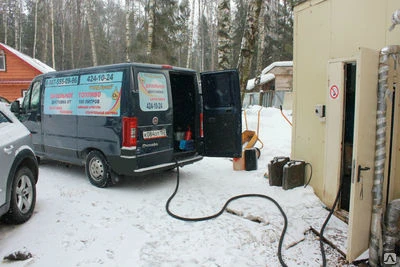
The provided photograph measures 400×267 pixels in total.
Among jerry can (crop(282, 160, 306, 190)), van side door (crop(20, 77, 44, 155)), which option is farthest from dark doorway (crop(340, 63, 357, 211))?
van side door (crop(20, 77, 44, 155))

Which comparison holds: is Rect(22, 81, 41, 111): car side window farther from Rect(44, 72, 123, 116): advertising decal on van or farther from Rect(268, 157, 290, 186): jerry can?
Rect(268, 157, 290, 186): jerry can

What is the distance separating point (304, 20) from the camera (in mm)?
5484

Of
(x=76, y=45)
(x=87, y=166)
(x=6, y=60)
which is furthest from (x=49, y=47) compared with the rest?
(x=87, y=166)

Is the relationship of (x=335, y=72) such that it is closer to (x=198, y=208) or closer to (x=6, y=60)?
(x=198, y=208)

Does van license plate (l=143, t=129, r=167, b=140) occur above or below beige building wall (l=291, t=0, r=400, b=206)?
below

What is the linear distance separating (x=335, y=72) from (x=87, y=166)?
14.9 feet

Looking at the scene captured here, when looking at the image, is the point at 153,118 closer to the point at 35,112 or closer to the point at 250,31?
the point at 35,112

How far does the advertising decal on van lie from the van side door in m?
0.32

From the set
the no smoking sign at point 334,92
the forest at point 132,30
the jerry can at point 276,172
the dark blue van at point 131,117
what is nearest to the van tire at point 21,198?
the dark blue van at point 131,117

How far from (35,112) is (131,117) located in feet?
10.4

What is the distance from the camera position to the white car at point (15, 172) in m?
3.82

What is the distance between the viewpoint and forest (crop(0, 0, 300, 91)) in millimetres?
21562

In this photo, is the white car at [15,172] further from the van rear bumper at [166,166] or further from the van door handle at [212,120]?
the van door handle at [212,120]

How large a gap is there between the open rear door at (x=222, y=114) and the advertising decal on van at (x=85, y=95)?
1.91 m
